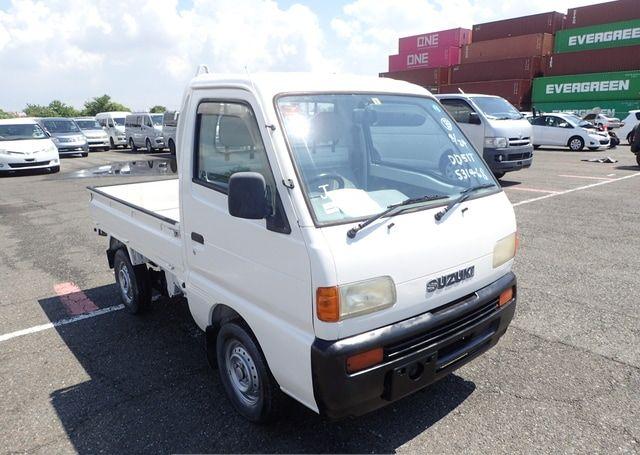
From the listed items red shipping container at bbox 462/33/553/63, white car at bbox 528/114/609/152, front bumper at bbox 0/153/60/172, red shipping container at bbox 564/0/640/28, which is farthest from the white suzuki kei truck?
red shipping container at bbox 462/33/553/63

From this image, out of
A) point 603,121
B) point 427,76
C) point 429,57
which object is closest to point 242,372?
point 603,121

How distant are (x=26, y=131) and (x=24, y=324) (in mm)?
13667

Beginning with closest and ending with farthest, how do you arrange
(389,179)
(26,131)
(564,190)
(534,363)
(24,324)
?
(389,179), (534,363), (24,324), (564,190), (26,131)

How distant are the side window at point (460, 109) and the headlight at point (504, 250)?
8.76 metres

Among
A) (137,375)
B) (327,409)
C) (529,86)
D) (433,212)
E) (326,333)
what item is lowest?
(137,375)

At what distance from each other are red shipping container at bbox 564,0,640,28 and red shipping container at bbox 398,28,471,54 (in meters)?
10.3

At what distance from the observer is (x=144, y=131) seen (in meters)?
22.8

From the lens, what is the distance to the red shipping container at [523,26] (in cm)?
3916

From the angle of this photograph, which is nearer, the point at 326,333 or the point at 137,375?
the point at 326,333

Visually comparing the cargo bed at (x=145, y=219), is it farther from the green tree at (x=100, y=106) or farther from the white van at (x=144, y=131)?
the green tree at (x=100, y=106)

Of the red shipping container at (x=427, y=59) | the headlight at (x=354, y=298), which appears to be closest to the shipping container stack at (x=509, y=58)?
the red shipping container at (x=427, y=59)

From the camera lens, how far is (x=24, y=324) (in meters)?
4.41

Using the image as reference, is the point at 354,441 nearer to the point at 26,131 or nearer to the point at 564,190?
the point at 564,190

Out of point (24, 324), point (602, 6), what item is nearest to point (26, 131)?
point (24, 324)
